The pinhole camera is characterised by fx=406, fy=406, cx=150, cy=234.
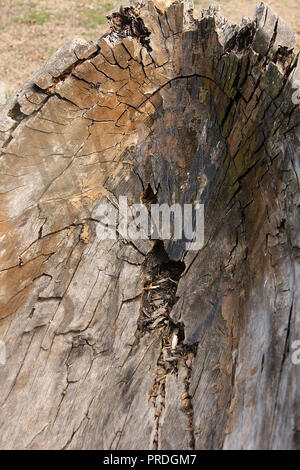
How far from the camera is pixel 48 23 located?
6082mm

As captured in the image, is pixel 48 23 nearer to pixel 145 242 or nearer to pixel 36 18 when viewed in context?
pixel 36 18

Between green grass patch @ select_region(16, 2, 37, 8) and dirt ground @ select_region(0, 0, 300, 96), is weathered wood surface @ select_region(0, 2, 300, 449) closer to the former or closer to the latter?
dirt ground @ select_region(0, 0, 300, 96)

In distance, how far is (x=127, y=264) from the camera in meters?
2.27

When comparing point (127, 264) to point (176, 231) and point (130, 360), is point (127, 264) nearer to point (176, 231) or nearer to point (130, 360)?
point (176, 231)

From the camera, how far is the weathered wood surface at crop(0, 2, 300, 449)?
5.71 ft

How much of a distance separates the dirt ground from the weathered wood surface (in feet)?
11.5

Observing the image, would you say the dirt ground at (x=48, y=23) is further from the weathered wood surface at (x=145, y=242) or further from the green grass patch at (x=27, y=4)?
the weathered wood surface at (x=145, y=242)

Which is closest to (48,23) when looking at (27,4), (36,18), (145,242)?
(36,18)

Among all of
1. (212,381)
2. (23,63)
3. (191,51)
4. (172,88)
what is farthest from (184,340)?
(23,63)

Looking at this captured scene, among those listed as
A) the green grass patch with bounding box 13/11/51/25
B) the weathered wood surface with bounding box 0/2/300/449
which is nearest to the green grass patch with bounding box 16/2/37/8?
the green grass patch with bounding box 13/11/51/25

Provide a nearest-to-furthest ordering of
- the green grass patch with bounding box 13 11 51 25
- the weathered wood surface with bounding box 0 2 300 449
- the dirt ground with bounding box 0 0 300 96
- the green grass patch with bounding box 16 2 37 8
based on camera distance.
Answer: the weathered wood surface with bounding box 0 2 300 449, the dirt ground with bounding box 0 0 300 96, the green grass patch with bounding box 13 11 51 25, the green grass patch with bounding box 16 2 37 8

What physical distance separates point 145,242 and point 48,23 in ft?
17.0
